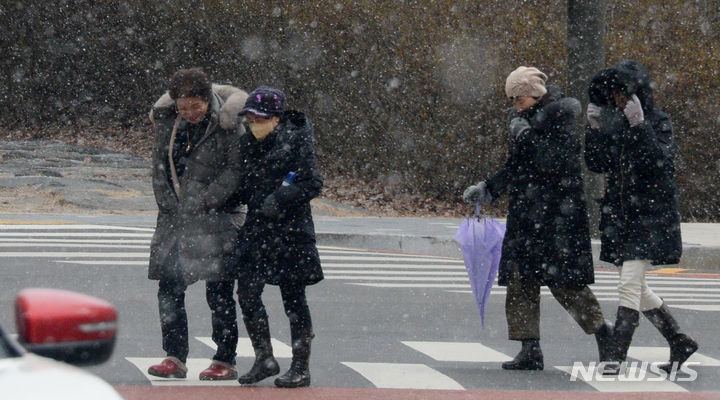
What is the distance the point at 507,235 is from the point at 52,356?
5.11 metres

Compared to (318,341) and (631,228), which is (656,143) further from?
(318,341)

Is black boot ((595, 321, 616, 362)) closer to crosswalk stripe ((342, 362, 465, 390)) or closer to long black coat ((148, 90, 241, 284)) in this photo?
crosswalk stripe ((342, 362, 465, 390))

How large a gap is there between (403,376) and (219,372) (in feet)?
A: 3.38

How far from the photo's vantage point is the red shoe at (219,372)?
715 cm

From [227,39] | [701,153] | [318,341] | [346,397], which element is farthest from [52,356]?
[227,39]

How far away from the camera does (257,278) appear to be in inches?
271

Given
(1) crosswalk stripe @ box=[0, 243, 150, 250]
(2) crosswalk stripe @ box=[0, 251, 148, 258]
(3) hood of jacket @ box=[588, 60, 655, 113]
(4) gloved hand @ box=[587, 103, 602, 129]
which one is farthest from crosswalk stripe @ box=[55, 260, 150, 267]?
(3) hood of jacket @ box=[588, 60, 655, 113]

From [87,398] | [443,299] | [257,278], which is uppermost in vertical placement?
[87,398]

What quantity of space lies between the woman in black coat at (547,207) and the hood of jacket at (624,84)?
156mm

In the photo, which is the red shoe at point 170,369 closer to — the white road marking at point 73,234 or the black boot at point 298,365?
the black boot at point 298,365

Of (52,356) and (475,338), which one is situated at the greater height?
(52,356)

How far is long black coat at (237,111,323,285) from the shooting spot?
22.4 ft

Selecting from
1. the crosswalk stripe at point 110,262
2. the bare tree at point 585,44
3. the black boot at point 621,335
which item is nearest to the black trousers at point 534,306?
the black boot at point 621,335

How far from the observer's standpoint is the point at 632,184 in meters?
7.32
